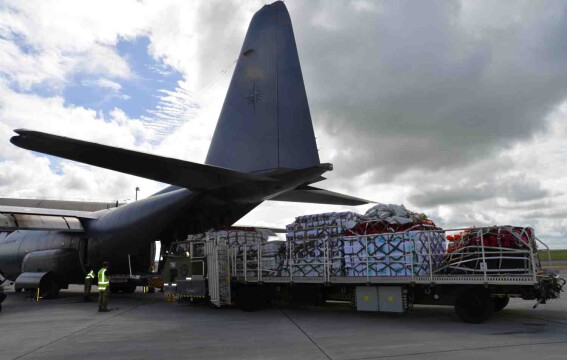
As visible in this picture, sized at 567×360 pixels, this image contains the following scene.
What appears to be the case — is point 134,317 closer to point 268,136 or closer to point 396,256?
point 268,136

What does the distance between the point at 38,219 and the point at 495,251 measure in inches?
725

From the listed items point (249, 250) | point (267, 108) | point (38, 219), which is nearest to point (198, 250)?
point (249, 250)

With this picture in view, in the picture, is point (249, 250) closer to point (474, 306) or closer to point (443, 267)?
point (443, 267)

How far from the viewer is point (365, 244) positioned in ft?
34.9

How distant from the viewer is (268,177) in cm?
1387

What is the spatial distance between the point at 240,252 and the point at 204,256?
1158 millimetres

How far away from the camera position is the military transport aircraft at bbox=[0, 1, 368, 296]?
12.6 metres

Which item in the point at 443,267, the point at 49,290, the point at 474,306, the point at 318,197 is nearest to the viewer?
the point at 474,306

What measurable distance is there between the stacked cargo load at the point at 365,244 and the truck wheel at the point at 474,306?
0.88 metres

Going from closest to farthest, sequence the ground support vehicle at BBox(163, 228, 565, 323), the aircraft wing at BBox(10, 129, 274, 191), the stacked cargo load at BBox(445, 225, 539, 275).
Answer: the stacked cargo load at BBox(445, 225, 539, 275), the ground support vehicle at BBox(163, 228, 565, 323), the aircraft wing at BBox(10, 129, 274, 191)

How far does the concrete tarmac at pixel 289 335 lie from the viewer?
7.13m

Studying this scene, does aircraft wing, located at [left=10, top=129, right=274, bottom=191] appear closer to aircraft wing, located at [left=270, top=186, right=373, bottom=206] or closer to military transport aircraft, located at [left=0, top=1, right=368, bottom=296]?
military transport aircraft, located at [left=0, top=1, right=368, bottom=296]

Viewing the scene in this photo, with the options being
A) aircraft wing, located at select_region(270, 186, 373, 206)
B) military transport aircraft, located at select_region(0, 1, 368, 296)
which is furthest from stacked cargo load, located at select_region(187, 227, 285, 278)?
aircraft wing, located at select_region(270, 186, 373, 206)

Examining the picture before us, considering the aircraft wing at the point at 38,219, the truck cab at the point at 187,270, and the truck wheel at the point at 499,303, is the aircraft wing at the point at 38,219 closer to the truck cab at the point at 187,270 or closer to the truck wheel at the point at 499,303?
the truck cab at the point at 187,270
